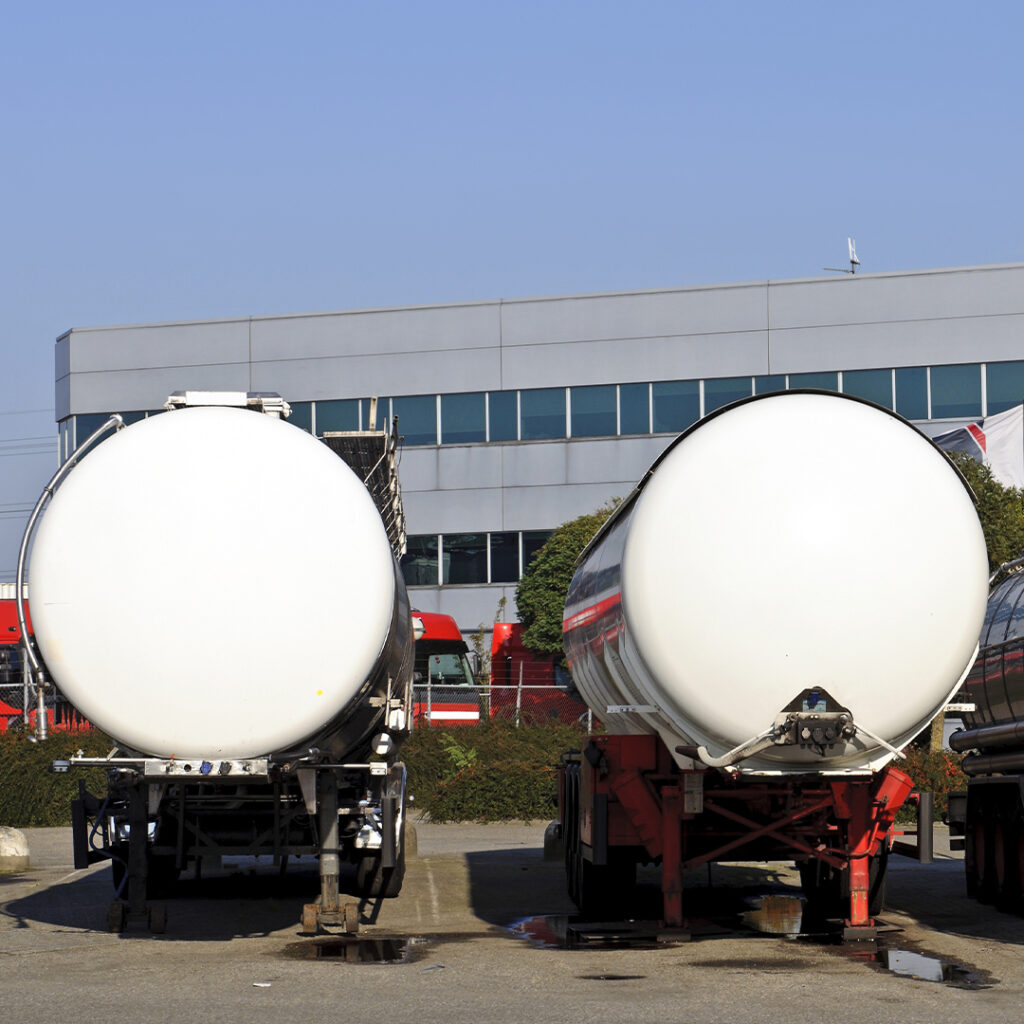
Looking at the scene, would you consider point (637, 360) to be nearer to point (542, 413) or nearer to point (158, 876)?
point (542, 413)

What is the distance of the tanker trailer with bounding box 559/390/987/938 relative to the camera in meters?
9.74

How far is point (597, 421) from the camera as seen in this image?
4256cm

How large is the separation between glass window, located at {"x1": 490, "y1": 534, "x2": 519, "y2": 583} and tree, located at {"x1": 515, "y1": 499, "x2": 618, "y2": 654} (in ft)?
12.5

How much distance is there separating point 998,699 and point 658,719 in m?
3.59

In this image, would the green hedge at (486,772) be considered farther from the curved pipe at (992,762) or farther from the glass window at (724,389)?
the glass window at (724,389)

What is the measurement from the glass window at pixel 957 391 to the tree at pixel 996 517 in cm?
907

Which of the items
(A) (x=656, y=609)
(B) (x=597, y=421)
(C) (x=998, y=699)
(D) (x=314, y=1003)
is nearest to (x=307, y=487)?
(A) (x=656, y=609)

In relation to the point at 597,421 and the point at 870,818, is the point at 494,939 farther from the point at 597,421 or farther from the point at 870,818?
the point at 597,421

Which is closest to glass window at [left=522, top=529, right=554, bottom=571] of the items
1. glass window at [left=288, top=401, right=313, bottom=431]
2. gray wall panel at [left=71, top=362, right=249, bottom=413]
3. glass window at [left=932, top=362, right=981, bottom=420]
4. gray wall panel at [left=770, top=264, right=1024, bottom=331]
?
glass window at [left=288, top=401, right=313, bottom=431]

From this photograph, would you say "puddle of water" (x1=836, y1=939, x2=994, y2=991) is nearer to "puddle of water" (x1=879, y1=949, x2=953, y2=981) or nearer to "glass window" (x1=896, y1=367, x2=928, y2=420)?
"puddle of water" (x1=879, y1=949, x2=953, y2=981)

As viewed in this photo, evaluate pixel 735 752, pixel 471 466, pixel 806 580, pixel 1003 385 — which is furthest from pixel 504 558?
pixel 806 580

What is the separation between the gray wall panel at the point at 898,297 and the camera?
40.5 metres

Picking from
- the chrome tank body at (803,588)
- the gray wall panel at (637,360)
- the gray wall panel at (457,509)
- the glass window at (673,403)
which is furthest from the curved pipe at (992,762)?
the gray wall panel at (457,509)

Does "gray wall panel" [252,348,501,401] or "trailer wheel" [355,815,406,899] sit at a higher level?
"gray wall panel" [252,348,501,401]
